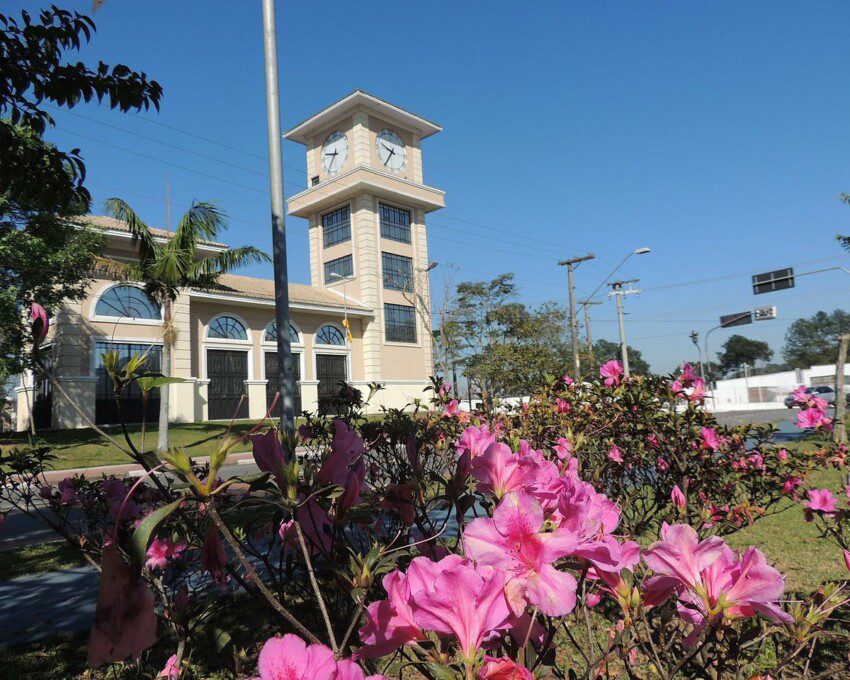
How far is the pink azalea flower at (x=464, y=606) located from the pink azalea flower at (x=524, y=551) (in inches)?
1.1

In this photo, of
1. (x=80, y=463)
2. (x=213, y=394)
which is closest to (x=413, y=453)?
(x=80, y=463)

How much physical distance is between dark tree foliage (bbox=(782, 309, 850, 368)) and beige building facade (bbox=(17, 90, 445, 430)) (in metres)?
78.2

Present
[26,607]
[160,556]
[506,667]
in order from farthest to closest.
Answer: [26,607] < [160,556] < [506,667]

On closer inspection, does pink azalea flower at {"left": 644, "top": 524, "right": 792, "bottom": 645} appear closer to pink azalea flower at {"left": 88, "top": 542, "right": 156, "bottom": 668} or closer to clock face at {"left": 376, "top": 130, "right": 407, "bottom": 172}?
pink azalea flower at {"left": 88, "top": 542, "right": 156, "bottom": 668}

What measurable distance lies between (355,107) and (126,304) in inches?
640

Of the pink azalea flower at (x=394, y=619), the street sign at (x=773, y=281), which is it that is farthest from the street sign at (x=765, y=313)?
the pink azalea flower at (x=394, y=619)

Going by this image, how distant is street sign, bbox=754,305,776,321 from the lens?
27.5 m

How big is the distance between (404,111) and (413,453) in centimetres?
3042

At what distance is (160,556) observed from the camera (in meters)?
1.82

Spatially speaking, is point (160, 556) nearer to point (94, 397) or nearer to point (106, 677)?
point (106, 677)

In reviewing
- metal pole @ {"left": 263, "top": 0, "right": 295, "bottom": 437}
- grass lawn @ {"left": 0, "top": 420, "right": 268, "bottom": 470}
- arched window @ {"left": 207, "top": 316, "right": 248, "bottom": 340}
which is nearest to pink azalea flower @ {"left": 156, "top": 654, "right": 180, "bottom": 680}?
metal pole @ {"left": 263, "top": 0, "right": 295, "bottom": 437}

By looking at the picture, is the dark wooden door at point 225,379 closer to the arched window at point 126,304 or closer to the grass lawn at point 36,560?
the arched window at point 126,304

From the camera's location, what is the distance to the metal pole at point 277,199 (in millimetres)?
5242

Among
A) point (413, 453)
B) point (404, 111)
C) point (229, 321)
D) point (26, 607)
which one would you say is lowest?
point (26, 607)
